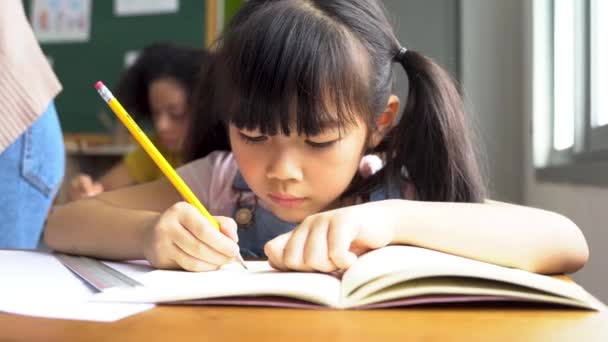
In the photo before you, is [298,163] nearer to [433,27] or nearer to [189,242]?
[189,242]

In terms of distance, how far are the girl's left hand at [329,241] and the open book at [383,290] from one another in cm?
6

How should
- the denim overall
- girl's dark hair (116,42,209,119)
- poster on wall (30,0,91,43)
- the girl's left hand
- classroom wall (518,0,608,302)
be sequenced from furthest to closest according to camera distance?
poster on wall (30,0,91,43)
girl's dark hair (116,42,209,119)
classroom wall (518,0,608,302)
the denim overall
the girl's left hand

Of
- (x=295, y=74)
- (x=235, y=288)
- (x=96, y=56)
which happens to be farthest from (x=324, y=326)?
(x=96, y=56)

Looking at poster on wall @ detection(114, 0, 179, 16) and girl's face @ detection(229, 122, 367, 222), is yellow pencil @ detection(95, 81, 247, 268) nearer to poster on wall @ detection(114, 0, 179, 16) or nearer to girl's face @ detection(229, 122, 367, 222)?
girl's face @ detection(229, 122, 367, 222)

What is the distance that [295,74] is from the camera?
730mm

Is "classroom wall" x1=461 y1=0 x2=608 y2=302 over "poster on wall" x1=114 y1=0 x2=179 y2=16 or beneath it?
beneath

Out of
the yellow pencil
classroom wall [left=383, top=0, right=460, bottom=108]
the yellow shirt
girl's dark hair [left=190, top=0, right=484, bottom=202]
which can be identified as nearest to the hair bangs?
girl's dark hair [left=190, top=0, right=484, bottom=202]

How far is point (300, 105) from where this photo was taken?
2.39 ft

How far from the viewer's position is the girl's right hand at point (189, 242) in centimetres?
57

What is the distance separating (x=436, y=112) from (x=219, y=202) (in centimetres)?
35

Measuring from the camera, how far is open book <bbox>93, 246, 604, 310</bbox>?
41 cm

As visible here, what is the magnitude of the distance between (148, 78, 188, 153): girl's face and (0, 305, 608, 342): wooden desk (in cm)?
177

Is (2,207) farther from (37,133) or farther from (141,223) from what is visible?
(141,223)

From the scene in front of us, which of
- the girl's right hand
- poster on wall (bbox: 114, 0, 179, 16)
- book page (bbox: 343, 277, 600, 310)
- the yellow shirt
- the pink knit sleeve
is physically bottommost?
the yellow shirt
